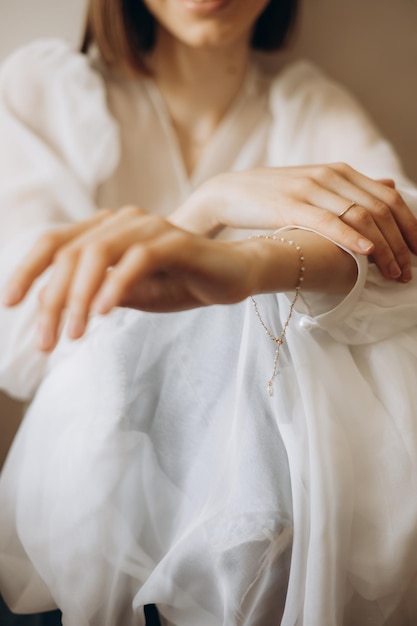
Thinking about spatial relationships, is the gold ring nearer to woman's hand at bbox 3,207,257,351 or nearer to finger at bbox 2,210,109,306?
woman's hand at bbox 3,207,257,351

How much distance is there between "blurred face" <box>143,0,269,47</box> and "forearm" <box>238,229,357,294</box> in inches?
19.0

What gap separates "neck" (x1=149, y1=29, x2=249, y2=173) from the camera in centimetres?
115

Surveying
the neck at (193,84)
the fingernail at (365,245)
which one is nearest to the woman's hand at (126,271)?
the fingernail at (365,245)

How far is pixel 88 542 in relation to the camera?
65 cm

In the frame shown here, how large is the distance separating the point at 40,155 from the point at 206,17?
1.09 feet

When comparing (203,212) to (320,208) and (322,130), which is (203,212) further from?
(322,130)

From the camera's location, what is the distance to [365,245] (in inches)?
25.6

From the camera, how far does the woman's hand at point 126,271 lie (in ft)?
1.48

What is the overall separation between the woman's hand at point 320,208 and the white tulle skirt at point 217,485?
4.1 inches

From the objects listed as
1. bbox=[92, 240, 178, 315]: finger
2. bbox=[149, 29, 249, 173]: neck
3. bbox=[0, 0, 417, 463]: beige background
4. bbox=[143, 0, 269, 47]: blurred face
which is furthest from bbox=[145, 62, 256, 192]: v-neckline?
bbox=[92, 240, 178, 315]: finger

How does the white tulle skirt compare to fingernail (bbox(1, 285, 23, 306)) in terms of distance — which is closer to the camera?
fingernail (bbox(1, 285, 23, 306))

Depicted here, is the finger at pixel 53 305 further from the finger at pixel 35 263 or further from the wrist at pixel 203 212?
the wrist at pixel 203 212

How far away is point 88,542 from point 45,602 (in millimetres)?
130

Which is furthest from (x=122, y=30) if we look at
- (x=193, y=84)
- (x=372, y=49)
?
(x=372, y=49)
